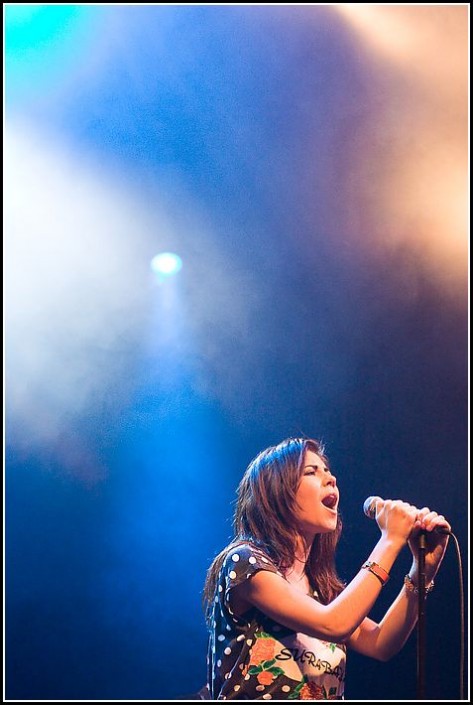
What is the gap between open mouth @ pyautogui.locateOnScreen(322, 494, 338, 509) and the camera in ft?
6.40

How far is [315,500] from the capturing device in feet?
6.30

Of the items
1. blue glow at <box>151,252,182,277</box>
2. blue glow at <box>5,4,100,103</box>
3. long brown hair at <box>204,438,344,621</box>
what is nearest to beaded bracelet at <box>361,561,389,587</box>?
long brown hair at <box>204,438,344,621</box>

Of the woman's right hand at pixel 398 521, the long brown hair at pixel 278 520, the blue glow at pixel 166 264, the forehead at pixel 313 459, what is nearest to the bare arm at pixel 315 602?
the woman's right hand at pixel 398 521

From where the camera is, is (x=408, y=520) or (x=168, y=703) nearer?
(x=408, y=520)

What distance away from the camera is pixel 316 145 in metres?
3.00

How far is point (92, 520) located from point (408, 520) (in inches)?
53.7

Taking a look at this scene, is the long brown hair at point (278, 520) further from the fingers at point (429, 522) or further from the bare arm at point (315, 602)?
the fingers at point (429, 522)

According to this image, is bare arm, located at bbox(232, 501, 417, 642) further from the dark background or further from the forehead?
the dark background

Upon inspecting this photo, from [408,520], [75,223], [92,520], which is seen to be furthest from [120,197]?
[408,520]

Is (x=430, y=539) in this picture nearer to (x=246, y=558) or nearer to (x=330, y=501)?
(x=330, y=501)

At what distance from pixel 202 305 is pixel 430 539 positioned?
54.3 inches

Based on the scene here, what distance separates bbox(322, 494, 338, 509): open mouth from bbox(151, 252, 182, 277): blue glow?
4.09 feet

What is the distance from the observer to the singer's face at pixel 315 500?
1.91 m

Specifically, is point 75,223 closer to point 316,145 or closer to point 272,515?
point 316,145
